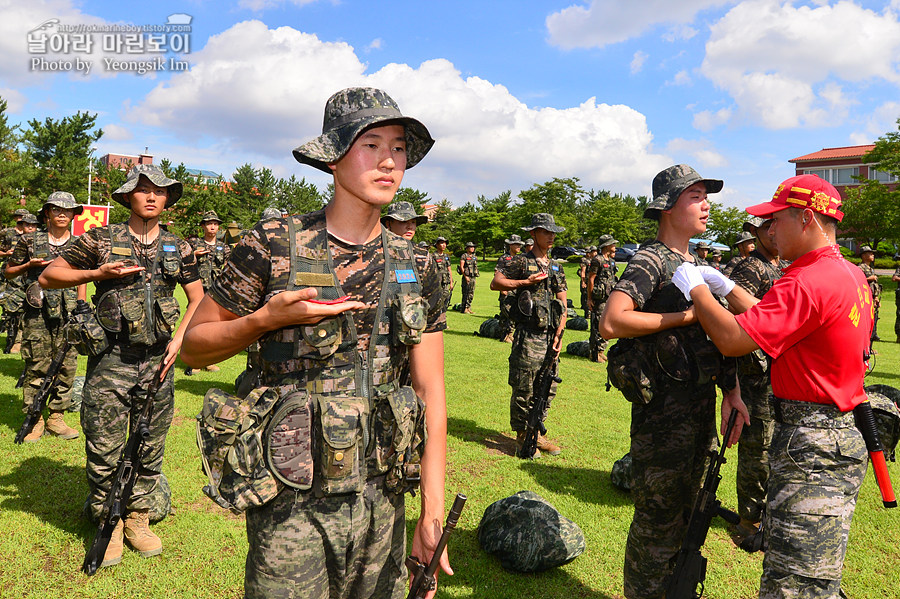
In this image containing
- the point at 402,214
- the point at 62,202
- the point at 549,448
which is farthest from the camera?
the point at 402,214

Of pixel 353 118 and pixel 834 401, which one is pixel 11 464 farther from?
pixel 834 401

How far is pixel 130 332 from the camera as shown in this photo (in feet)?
13.8

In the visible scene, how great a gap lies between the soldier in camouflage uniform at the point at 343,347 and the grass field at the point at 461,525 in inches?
89.3

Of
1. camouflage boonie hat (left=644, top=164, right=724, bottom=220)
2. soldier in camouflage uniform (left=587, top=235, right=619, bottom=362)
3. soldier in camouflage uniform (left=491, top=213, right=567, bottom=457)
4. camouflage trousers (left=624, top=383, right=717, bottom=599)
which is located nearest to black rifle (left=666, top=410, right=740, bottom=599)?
camouflage trousers (left=624, top=383, right=717, bottom=599)

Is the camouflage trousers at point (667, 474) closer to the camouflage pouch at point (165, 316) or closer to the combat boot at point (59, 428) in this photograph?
the camouflage pouch at point (165, 316)

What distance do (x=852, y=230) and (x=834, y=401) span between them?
52095 mm

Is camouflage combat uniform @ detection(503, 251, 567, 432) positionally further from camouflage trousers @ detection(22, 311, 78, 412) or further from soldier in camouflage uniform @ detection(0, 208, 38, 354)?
soldier in camouflage uniform @ detection(0, 208, 38, 354)

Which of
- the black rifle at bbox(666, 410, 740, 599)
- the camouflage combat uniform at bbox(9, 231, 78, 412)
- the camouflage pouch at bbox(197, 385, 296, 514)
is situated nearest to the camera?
the camouflage pouch at bbox(197, 385, 296, 514)

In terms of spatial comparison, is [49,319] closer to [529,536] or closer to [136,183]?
[136,183]

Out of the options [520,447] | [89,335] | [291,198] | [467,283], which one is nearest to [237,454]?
[89,335]

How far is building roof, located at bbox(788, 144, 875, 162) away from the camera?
67062mm

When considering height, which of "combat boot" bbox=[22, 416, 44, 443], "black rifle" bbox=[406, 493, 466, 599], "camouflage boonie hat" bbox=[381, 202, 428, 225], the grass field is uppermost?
"camouflage boonie hat" bbox=[381, 202, 428, 225]

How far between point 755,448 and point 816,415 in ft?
7.74

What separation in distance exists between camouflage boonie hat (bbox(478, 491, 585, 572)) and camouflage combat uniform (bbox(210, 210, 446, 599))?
2.29m
